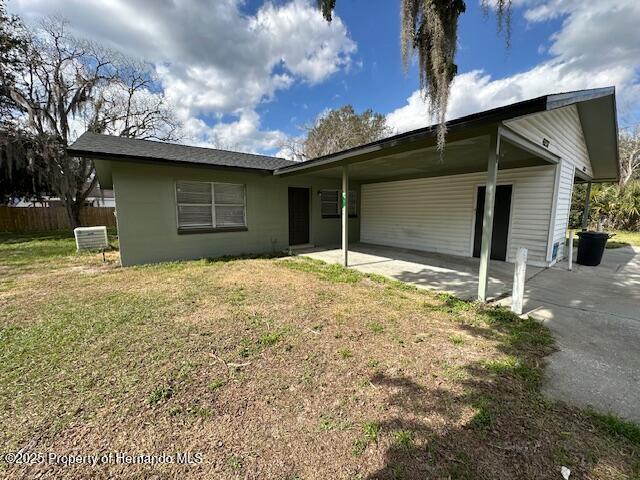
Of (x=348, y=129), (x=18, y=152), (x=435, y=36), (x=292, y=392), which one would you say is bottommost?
(x=292, y=392)

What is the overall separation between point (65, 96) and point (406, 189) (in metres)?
17.1

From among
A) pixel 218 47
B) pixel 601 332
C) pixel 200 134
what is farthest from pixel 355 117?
pixel 601 332

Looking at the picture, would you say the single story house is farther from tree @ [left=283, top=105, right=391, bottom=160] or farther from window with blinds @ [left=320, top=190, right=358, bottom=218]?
tree @ [left=283, top=105, right=391, bottom=160]

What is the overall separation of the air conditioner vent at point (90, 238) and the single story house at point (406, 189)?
225 centimetres

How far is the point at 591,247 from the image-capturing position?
630cm

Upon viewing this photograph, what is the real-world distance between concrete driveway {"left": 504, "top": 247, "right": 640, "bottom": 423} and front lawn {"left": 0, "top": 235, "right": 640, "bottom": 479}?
20cm

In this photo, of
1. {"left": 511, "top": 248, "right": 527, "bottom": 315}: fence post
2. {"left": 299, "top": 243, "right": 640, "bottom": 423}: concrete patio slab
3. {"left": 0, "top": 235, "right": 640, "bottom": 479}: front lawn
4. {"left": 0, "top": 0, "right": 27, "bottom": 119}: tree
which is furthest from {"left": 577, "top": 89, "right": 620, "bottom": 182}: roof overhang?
{"left": 0, "top": 0, "right": 27, "bottom": 119}: tree

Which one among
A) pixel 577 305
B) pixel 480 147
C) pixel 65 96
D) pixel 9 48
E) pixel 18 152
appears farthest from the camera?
pixel 65 96

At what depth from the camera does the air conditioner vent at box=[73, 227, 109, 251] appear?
8172 mm

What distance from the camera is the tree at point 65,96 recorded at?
40.9 feet

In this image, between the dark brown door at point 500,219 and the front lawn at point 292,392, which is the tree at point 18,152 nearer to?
the front lawn at point 292,392

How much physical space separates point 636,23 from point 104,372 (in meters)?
11.1

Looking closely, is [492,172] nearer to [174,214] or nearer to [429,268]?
[429,268]

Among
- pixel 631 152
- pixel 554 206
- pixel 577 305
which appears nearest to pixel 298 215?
pixel 554 206
